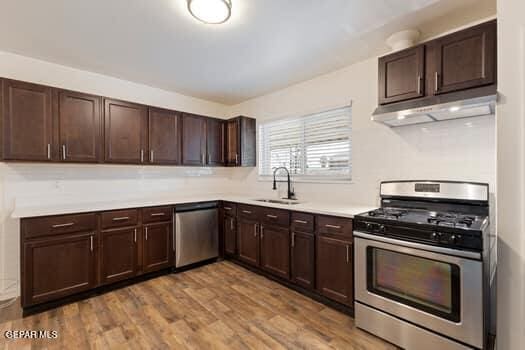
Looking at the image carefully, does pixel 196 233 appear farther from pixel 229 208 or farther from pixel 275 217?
pixel 275 217

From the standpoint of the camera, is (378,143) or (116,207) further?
(116,207)

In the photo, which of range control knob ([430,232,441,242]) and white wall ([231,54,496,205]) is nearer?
range control knob ([430,232,441,242])

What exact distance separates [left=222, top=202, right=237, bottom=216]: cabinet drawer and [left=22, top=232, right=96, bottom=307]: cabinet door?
1.60 meters

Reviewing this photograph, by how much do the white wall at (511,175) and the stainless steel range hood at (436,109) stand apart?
0.12 m

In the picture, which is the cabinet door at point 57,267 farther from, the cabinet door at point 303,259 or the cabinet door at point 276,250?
the cabinet door at point 303,259

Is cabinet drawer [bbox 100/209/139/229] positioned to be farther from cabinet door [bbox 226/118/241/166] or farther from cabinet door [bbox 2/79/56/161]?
cabinet door [bbox 226/118/241/166]

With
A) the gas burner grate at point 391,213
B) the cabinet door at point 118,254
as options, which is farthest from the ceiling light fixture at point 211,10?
the cabinet door at point 118,254

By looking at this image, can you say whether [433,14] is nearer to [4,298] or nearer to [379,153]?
[379,153]

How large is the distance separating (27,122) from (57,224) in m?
1.06

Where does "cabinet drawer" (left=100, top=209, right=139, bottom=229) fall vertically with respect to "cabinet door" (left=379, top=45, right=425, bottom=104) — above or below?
below

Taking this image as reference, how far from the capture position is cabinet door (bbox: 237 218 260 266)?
10.4 ft

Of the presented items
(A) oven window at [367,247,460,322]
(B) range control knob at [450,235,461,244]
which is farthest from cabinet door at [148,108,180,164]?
(B) range control knob at [450,235,461,244]

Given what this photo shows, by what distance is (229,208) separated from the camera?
11.7 ft

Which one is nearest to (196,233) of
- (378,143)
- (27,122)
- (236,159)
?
(236,159)
